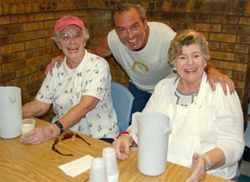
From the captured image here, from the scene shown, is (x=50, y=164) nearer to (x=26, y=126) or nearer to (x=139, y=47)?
(x=26, y=126)

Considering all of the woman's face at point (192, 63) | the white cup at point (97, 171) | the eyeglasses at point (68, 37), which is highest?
the eyeglasses at point (68, 37)

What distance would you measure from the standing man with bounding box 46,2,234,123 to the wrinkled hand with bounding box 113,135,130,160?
866 millimetres

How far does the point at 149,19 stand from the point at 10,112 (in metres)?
1.92

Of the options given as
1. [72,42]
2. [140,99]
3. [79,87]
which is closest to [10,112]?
[79,87]

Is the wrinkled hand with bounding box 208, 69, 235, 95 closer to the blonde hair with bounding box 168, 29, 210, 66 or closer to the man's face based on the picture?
the blonde hair with bounding box 168, 29, 210, 66

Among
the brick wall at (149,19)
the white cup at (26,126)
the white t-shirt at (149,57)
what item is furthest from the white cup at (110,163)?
the brick wall at (149,19)

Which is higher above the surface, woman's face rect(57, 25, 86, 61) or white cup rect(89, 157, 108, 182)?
woman's face rect(57, 25, 86, 61)

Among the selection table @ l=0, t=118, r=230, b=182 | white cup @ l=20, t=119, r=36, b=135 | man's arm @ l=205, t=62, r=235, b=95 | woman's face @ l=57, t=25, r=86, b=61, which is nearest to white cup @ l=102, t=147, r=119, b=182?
table @ l=0, t=118, r=230, b=182

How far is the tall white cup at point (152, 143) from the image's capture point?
116 centimetres

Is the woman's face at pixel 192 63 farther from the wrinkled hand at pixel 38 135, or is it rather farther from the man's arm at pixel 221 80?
the wrinkled hand at pixel 38 135

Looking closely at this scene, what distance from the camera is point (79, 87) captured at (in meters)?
1.93

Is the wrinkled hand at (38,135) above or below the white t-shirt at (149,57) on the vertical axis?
below

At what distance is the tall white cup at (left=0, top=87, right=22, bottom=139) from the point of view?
151 centimetres

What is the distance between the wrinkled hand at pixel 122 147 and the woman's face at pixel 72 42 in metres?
0.70
